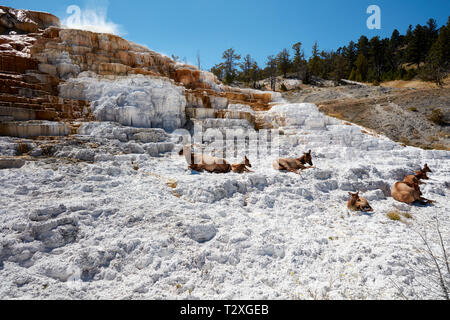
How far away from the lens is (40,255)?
3.20 metres

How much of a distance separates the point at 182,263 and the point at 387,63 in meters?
63.2

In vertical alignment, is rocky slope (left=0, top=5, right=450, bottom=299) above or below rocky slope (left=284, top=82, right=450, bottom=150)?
below

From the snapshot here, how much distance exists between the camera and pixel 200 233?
4078mm

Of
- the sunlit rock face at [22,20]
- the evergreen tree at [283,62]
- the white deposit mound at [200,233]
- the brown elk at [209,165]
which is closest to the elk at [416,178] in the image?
the white deposit mound at [200,233]

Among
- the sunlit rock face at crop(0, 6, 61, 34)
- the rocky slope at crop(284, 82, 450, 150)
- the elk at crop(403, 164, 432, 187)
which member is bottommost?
the elk at crop(403, 164, 432, 187)

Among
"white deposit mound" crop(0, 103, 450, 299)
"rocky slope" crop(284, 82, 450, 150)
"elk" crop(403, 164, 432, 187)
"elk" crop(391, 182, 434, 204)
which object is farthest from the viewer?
"rocky slope" crop(284, 82, 450, 150)

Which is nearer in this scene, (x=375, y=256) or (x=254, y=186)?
(x=375, y=256)

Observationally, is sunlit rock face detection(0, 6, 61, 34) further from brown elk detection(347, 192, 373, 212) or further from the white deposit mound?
brown elk detection(347, 192, 373, 212)

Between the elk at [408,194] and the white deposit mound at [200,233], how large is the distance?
0.38m

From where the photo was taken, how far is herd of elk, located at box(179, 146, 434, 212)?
5.90 m

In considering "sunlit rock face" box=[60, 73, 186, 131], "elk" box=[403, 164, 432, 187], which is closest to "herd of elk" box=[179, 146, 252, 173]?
"sunlit rock face" box=[60, 73, 186, 131]

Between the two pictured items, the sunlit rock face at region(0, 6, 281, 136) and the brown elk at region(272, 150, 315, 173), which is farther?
the sunlit rock face at region(0, 6, 281, 136)

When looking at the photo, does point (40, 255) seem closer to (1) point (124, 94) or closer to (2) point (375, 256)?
(2) point (375, 256)
